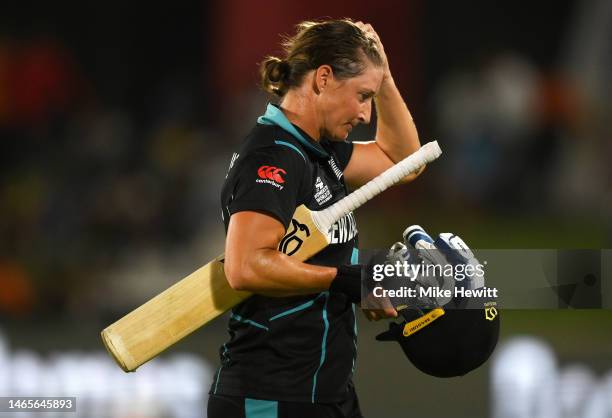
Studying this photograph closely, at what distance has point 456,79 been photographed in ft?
25.6

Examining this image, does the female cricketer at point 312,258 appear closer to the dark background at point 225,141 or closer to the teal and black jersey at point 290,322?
the teal and black jersey at point 290,322

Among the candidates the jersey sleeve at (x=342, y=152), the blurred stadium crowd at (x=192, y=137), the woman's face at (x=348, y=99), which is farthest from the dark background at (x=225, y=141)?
the woman's face at (x=348, y=99)

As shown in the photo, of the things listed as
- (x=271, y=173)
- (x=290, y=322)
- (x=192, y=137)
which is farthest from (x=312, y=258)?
(x=192, y=137)

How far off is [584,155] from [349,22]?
4.98 metres

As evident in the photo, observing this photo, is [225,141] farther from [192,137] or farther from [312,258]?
[312,258]

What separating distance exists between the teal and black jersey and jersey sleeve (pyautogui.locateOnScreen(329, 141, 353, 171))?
21 centimetres

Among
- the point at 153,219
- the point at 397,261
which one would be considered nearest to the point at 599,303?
the point at 397,261

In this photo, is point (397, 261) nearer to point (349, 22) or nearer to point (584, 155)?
point (349, 22)

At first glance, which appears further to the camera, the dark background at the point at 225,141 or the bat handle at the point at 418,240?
the dark background at the point at 225,141

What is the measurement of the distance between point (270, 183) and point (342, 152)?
0.51 m

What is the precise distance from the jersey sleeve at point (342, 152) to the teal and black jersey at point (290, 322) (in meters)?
0.21

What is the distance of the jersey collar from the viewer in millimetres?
2770

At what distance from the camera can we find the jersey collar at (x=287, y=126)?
9.09 ft

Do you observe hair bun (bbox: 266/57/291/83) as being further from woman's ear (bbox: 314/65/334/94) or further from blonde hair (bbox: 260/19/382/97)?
woman's ear (bbox: 314/65/334/94)
